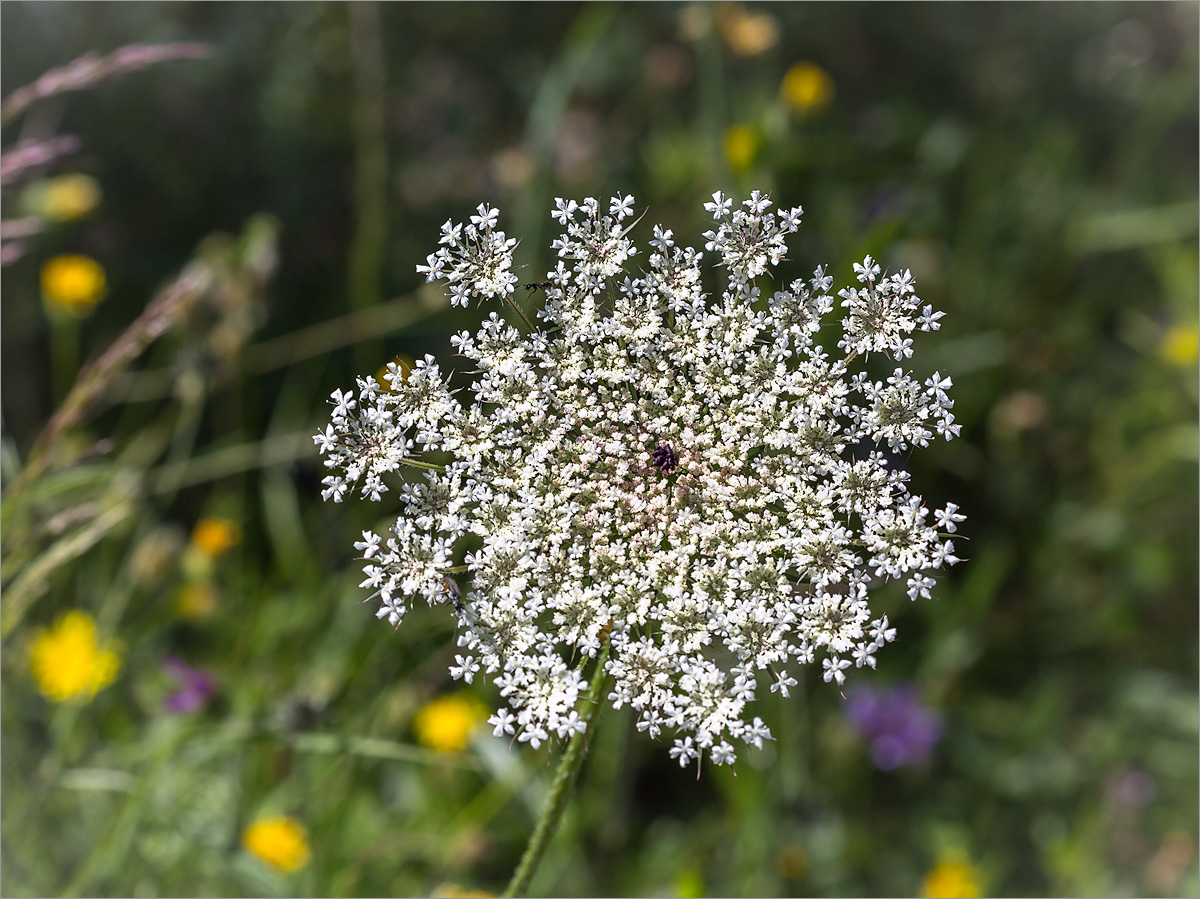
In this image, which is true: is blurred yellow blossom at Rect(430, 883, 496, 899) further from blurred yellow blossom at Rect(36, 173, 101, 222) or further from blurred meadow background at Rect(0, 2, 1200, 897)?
blurred yellow blossom at Rect(36, 173, 101, 222)

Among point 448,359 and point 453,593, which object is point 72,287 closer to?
point 448,359

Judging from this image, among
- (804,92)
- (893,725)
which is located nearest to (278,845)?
(893,725)

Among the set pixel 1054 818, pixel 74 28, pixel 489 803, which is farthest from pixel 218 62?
pixel 1054 818

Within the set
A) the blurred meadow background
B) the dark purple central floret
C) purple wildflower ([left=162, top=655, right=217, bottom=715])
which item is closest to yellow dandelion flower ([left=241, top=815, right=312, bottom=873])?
the blurred meadow background

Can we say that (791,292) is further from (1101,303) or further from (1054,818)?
(1101,303)

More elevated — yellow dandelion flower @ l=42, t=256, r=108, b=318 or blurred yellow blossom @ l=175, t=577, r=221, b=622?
yellow dandelion flower @ l=42, t=256, r=108, b=318

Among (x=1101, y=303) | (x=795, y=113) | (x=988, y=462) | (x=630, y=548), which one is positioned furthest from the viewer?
(x=1101, y=303)
